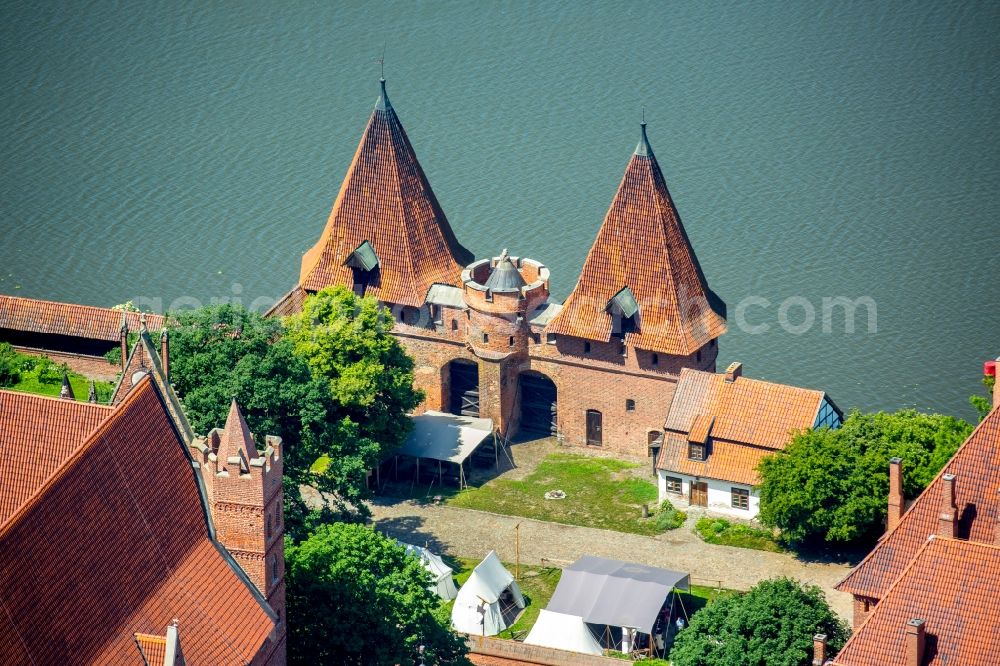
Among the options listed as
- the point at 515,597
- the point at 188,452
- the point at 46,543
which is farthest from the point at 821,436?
the point at 46,543

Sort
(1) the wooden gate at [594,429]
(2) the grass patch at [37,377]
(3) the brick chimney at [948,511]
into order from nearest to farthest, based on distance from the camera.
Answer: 1. (3) the brick chimney at [948,511]
2. (2) the grass patch at [37,377]
3. (1) the wooden gate at [594,429]

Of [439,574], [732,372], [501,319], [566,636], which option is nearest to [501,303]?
[501,319]

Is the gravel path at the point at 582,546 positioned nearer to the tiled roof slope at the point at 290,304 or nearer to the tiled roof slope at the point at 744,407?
the tiled roof slope at the point at 744,407

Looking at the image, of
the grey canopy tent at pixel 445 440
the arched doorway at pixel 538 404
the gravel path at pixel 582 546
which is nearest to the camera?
the gravel path at pixel 582 546

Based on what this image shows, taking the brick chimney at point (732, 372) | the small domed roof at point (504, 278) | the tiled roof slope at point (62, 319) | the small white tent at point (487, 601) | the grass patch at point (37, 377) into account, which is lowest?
the small white tent at point (487, 601)

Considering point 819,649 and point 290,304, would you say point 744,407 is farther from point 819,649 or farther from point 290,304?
point 290,304

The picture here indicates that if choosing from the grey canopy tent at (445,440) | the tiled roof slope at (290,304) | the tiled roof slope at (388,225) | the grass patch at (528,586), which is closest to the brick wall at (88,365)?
the tiled roof slope at (290,304)

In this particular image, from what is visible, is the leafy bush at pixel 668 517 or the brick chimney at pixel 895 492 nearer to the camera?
the brick chimney at pixel 895 492
